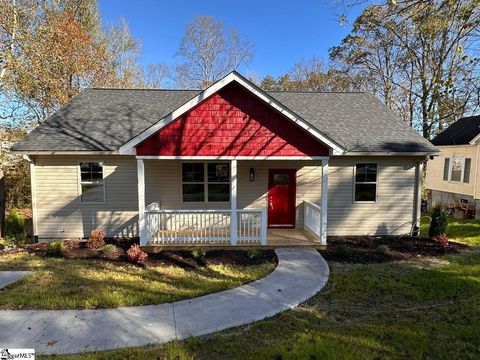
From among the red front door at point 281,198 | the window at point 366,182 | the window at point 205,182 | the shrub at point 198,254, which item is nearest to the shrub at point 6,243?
the window at point 205,182

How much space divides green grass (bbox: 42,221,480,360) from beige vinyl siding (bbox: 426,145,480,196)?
14553 mm

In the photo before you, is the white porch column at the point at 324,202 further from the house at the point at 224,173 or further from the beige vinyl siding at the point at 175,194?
the beige vinyl siding at the point at 175,194

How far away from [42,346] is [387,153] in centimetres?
1010

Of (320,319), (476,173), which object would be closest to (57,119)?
(320,319)

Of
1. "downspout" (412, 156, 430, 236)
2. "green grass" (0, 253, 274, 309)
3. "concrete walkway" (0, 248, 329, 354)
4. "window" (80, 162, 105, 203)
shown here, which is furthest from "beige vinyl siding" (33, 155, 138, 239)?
"downspout" (412, 156, 430, 236)

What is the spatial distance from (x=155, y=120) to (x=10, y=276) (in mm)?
6600

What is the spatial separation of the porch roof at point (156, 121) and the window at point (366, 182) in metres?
0.89

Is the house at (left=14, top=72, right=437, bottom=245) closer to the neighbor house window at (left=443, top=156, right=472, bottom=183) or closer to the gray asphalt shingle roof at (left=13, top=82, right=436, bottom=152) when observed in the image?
the gray asphalt shingle roof at (left=13, top=82, right=436, bottom=152)

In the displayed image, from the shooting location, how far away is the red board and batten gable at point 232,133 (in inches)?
334

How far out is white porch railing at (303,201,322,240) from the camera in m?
9.51

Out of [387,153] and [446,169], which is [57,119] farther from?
[446,169]

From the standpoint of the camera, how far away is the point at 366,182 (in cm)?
1076

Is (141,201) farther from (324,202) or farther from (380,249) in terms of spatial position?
(380,249)

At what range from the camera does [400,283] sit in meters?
6.72
